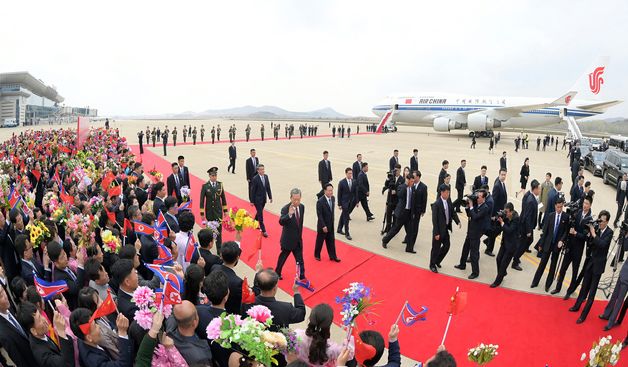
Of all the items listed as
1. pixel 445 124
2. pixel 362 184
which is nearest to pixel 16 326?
pixel 362 184

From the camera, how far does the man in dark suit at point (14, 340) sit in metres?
3.10

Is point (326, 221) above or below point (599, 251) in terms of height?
below

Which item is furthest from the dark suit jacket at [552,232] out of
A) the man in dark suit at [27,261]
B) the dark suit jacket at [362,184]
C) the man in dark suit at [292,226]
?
the man in dark suit at [27,261]

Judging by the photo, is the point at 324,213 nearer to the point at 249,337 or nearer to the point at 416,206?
the point at 416,206

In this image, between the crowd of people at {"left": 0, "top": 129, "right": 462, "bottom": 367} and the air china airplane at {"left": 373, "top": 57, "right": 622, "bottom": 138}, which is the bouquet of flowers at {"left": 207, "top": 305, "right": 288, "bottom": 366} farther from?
the air china airplane at {"left": 373, "top": 57, "right": 622, "bottom": 138}

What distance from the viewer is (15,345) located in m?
3.14

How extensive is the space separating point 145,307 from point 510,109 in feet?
140

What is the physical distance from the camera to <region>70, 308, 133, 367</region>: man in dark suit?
2848 millimetres

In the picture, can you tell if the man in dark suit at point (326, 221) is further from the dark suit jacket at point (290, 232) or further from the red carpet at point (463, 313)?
the dark suit jacket at point (290, 232)

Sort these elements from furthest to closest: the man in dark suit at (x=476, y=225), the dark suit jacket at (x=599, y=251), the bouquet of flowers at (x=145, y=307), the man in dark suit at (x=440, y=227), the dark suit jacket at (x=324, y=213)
Answer: the dark suit jacket at (x=324, y=213) < the man in dark suit at (x=440, y=227) < the man in dark suit at (x=476, y=225) < the dark suit jacket at (x=599, y=251) < the bouquet of flowers at (x=145, y=307)

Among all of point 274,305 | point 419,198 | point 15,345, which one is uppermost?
point 419,198

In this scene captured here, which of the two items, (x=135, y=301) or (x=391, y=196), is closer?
(x=135, y=301)

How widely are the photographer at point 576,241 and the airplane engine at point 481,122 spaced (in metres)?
34.8

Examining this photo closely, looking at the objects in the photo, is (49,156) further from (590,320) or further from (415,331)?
(590,320)
